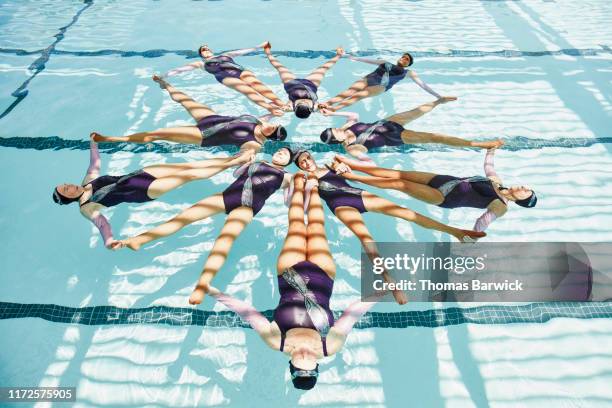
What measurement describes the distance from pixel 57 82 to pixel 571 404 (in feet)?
22.9

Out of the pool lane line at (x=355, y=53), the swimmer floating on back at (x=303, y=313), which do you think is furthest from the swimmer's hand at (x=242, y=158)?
the pool lane line at (x=355, y=53)

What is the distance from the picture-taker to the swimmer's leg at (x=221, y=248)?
2734mm

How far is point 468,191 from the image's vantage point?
11.0ft

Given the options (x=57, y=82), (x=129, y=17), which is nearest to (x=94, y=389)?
(x=57, y=82)

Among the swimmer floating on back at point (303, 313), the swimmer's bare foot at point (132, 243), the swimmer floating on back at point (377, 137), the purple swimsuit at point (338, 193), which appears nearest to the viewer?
the swimmer floating on back at point (303, 313)

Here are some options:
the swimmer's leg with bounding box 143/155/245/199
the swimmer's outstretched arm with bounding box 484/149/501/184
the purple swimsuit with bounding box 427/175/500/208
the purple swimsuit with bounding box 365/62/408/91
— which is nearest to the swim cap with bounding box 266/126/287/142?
the swimmer's leg with bounding box 143/155/245/199

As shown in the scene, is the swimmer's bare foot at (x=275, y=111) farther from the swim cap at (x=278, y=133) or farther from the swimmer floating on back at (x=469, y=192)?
the swimmer floating on back at (x=469, y=192)

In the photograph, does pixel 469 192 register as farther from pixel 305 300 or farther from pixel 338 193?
pixel 305 300

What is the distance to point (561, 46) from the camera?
23.0ft

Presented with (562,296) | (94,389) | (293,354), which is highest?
(293,354)

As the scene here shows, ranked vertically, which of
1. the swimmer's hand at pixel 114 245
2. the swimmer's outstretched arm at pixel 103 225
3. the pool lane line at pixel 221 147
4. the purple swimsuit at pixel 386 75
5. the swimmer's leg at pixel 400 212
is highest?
the purple swimsuit at pixel 386 75

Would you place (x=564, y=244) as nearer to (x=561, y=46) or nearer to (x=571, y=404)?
(x=571, y=404)

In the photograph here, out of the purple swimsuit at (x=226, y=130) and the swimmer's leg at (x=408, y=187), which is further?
the purple swimsuit at (x=226, y=130)

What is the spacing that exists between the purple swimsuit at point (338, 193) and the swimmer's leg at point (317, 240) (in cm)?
9
